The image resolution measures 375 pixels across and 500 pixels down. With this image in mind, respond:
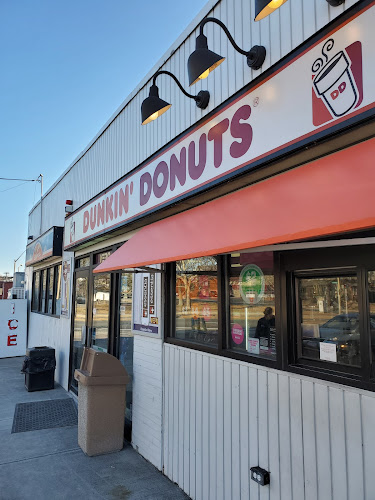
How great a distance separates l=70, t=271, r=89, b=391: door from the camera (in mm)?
7709

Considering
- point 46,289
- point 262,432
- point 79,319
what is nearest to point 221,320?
point 262,432

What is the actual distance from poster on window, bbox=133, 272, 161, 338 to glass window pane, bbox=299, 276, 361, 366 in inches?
91.6

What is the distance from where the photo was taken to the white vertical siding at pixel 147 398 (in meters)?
4.66

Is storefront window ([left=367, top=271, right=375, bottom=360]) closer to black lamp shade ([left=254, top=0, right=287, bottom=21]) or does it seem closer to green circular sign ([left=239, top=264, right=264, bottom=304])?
green circular sign ([left=239, top=264, right=264, bottom=304])

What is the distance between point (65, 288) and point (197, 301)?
532 centimetres

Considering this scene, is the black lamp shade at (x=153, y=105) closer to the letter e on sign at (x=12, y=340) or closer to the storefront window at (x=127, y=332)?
the storefront window at (x=127, y=332)

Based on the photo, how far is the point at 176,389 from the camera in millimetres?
4328

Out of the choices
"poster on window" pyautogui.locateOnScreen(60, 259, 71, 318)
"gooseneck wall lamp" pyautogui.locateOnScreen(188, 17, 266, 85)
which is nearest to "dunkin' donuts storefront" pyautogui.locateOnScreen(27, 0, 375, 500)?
"gooseneck wall lamp" pyautogui.locateOnScreen(188, 17, 266, 85)

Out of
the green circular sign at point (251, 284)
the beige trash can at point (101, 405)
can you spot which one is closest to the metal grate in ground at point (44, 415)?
the beige trash can at point (101, 405)

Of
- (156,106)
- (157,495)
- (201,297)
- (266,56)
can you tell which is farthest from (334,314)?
(157,495)

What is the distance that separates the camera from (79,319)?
809 cm

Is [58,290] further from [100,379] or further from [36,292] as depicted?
[100,379]

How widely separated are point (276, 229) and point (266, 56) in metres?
1.72

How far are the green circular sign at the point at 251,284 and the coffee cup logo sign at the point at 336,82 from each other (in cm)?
143
